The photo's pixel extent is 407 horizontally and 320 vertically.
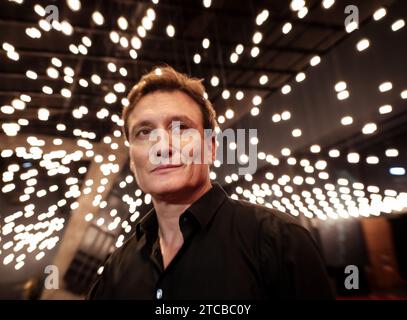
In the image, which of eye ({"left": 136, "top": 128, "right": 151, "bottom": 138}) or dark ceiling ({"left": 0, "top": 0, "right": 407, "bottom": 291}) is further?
dark ceiling ({"left": 0, "top": 0, "right": 407, "bottom": 291})

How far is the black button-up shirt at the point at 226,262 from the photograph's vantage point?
1218 millimetres

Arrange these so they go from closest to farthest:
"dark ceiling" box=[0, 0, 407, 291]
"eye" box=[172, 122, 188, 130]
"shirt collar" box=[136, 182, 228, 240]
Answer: "shirt collar" box=[136, 182, 228, 240] → "eye" box=[172, 122, 188, 130] → "dark ceiling" box=[0, 0, 407, 291]

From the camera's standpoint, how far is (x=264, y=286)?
1.30 metres

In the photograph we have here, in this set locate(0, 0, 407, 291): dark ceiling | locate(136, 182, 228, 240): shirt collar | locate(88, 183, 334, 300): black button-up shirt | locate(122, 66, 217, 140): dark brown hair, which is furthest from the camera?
locate(0, 0, 407, 291): dark ceiling

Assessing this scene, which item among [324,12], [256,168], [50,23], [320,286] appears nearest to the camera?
[320,286]

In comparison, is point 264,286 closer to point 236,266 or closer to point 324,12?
point 236,266

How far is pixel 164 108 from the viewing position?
Answer: 168 cm

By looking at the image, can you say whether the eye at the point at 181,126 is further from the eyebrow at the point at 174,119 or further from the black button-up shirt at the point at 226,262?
the black button-up shirt at the point at 226,262

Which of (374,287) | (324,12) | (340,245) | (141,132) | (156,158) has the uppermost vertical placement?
(324,12)

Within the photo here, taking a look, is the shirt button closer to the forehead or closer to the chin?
the chin

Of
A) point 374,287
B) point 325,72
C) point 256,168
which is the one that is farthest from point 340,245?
point 325,72

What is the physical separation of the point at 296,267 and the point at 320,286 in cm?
11

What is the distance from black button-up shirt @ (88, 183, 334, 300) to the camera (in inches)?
47.9

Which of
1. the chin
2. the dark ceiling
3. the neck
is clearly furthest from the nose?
the dark ceiling
